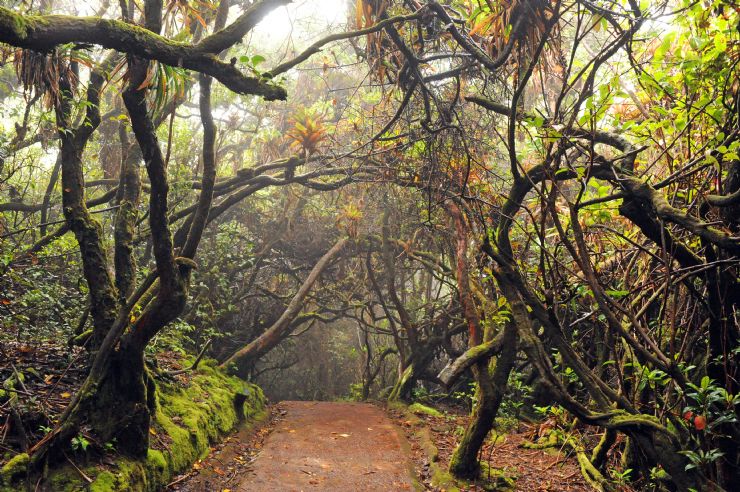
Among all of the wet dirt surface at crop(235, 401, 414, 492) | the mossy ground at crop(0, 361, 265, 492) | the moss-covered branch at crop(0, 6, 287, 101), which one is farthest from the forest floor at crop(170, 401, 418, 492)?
the moss-covered branch at crop(0, 6, 287, 101)

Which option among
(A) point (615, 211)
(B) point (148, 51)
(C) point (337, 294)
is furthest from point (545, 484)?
(C) point (337, 294)

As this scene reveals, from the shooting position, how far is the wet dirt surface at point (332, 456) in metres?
5.68

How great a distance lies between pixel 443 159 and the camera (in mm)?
7039

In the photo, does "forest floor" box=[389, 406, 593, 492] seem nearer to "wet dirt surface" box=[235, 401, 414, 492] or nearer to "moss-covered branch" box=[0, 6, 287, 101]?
"wet dirt surface" box=[235, 401, 414, 492]

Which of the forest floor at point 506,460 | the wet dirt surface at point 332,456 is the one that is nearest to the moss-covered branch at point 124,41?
the wet dirt surface at point 332,456

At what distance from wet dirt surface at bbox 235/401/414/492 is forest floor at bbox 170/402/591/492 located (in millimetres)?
11

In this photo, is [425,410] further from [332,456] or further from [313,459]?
[313,459]

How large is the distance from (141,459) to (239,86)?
3564 mm

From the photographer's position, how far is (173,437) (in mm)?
5469

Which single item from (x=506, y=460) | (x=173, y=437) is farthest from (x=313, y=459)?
(x=506, y=460)

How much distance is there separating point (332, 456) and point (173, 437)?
2.25 meters

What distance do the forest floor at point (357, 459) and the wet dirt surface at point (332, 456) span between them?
0.4 inches

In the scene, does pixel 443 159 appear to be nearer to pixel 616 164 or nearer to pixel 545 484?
pixel 616 164

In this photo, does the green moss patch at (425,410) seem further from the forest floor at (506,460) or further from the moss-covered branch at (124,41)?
the moss-covered branch at (124,41)
